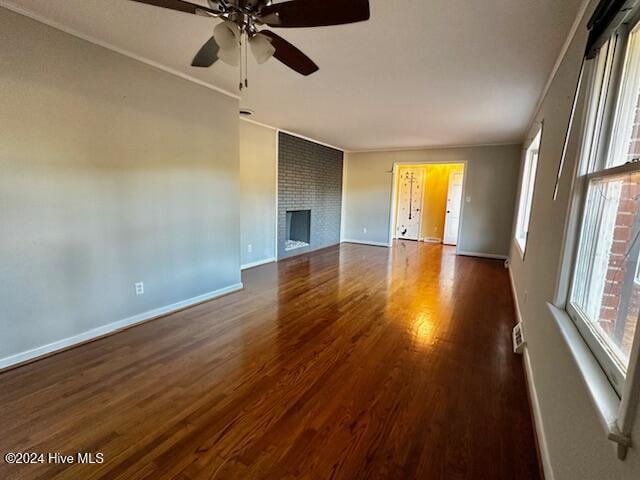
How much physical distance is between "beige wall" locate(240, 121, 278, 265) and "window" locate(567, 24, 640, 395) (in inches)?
164

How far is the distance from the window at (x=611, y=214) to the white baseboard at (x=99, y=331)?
3234mm

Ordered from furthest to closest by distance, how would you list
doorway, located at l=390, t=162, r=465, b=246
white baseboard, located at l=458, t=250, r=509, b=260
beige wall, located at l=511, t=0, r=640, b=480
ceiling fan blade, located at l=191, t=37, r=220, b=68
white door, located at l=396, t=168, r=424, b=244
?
white door, located at l=396, t=168, r=424, b=244, doorway, located at l=390, t=162, r=465, b=246, white baseboard, located at l=458, t=250, r=509, b=260, ceiling fan blade, located at l=191, t=37, r=220, b=68, beige wall, located at l=511, t=0, r=640, b=480

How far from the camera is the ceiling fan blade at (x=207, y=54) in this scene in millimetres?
1824

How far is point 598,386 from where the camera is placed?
96cm

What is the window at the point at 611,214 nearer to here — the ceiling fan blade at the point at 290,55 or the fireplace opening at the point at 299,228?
the ceiling fan blade at the point at 290,55

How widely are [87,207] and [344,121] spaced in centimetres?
340

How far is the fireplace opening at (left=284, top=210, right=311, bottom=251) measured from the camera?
6.45m

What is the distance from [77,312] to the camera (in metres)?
2.43

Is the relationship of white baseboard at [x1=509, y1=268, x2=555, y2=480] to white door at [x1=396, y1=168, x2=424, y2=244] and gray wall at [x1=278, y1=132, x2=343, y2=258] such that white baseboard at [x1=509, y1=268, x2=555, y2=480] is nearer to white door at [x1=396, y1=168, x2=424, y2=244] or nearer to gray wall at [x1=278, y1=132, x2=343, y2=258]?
gray wall at [x1=278, y1=132, x2=343, y2=258]

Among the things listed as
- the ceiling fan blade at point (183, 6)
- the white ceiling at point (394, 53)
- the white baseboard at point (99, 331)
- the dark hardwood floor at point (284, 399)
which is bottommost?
the dark hardwood floor at point (284, 399)

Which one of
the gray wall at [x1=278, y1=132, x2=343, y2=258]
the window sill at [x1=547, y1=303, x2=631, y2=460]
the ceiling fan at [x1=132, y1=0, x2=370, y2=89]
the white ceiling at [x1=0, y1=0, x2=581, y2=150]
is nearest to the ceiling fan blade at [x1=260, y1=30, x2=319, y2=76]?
the ceiling fan at [x1=132, y1=0, x2=370, y2=89]

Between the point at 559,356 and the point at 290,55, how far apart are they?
217 centimetres

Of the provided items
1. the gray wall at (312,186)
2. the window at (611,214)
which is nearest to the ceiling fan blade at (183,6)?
the window at (611,214)

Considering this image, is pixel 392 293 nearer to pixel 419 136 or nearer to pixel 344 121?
pixel 344 121
